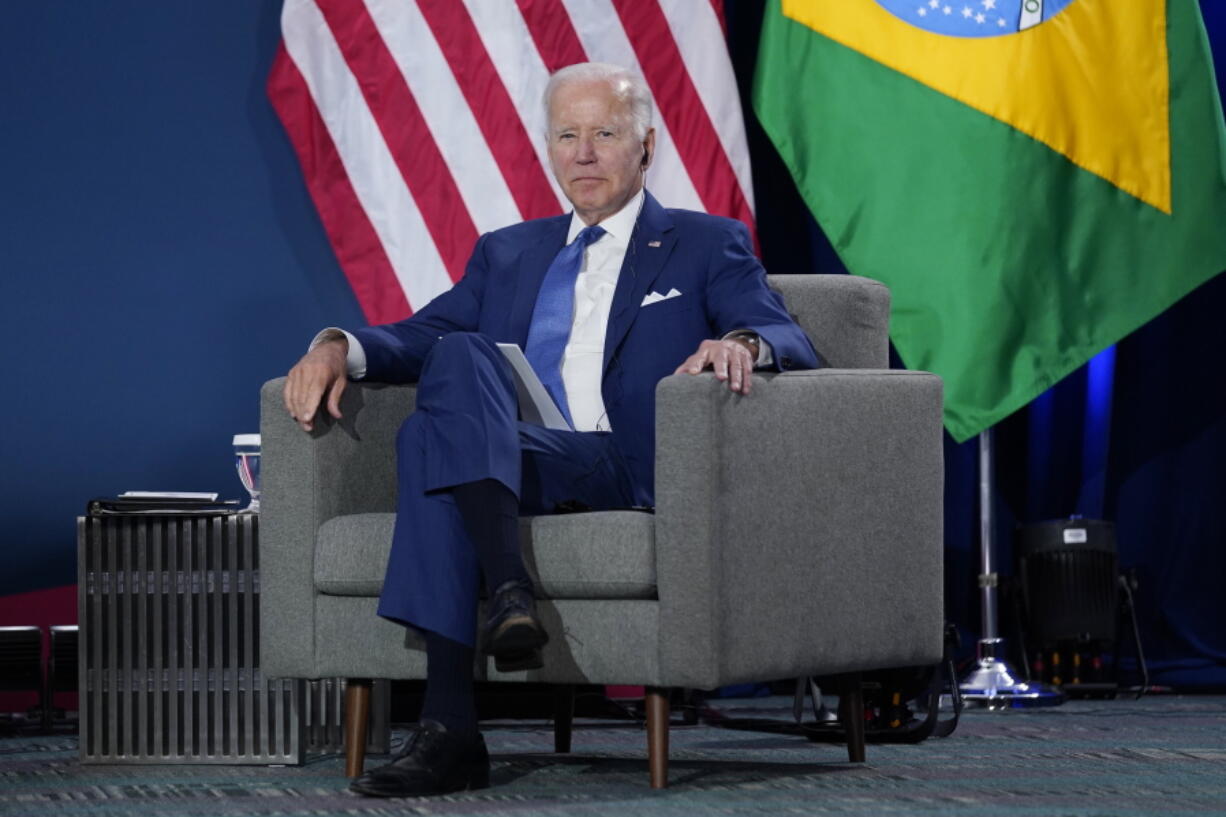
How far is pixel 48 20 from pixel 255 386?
99cm

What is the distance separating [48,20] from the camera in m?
3.90

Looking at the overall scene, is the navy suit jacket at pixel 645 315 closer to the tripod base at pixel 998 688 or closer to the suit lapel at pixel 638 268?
the suit lapel at pixel 638 268

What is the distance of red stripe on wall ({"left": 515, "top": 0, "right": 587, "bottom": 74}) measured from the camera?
12.8 feet

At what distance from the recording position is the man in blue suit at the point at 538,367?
213 centimetres

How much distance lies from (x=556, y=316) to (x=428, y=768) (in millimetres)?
841

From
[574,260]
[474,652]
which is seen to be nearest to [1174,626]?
[574,260]

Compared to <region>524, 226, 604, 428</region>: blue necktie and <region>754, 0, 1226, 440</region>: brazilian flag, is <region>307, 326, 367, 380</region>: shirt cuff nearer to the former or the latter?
<region>524, 226, 604, 428</region>: blue necktie

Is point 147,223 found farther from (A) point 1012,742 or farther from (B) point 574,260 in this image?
(A) point 1012,742

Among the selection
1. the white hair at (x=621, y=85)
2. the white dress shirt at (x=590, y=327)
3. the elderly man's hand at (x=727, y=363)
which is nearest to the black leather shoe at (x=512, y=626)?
the elderly man's hand at (x=727, y=363)

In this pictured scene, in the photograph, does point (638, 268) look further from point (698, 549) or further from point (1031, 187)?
point (1031, 187)

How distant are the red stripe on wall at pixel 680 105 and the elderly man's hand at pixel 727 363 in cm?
171

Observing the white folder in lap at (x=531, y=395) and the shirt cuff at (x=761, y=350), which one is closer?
the shirt cuff at (x=761, y=350)

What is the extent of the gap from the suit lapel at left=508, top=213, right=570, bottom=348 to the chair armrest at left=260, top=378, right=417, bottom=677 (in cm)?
31

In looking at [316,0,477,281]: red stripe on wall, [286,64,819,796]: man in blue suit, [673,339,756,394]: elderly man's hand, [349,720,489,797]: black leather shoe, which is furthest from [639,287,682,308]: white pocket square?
[316,0,477,281]: red stripe on wall
